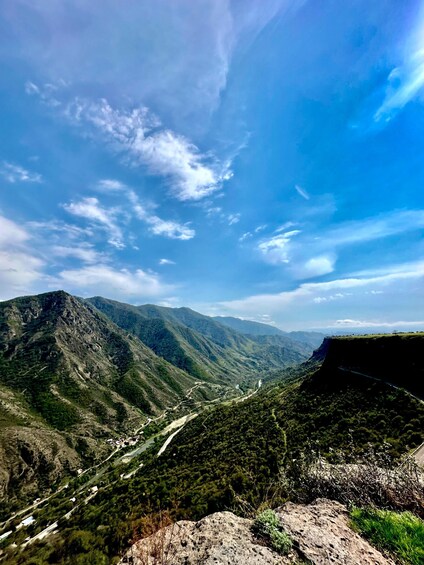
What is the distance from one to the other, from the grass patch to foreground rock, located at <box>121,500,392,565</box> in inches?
12.3

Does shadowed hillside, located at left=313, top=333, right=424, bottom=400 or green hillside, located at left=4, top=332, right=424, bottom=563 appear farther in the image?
shadowed hillside, located at left=313, top=333, right=424, bottom=400

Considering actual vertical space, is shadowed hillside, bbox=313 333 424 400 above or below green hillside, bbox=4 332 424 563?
above

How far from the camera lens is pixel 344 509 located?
981cm

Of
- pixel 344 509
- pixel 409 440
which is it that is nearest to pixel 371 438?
pixel 409 440

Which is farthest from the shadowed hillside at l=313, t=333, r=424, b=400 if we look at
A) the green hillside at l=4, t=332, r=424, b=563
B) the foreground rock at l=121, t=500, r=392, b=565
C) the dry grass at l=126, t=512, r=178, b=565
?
the dry grass at l=126, t=512, r=178, b=565

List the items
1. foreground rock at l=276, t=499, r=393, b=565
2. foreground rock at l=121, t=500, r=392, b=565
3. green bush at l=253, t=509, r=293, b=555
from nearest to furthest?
foreground rock at l=121, t=500, r=392, b=565, foreground rock at l=276, t=499, r=393, b=565, green bush at l=253, t=509, r=293, b=555

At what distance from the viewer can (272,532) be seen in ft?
25.3

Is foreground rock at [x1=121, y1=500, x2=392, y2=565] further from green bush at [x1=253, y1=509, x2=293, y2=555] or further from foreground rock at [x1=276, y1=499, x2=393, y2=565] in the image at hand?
green bush at [x1=253, y1=509, x2=293, y2=555]

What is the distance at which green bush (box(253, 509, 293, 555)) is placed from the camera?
7277mm

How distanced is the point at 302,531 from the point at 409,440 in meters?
35.9

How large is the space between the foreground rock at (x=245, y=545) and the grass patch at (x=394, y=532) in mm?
312

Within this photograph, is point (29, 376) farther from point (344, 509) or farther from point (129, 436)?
point (344, 509)

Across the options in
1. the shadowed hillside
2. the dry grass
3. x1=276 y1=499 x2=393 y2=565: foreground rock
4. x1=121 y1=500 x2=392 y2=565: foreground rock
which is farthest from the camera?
the shadowed hillside

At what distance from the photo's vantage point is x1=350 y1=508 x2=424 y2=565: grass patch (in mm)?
6652
